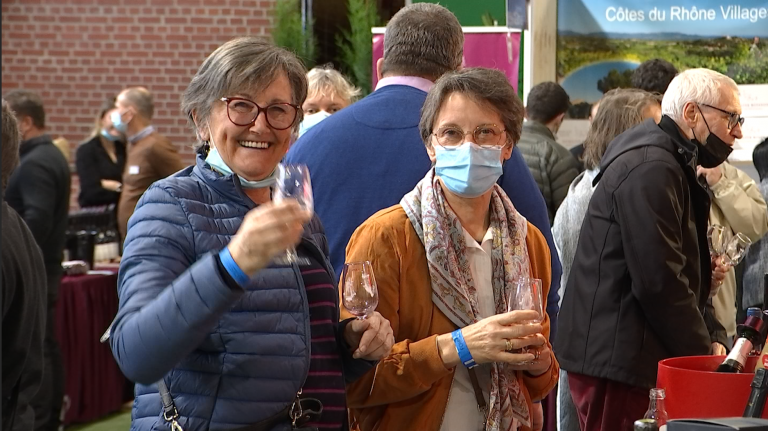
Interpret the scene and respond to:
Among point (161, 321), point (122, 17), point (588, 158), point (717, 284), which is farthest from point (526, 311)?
point (122, 17)

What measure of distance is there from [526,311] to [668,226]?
1.10 meters

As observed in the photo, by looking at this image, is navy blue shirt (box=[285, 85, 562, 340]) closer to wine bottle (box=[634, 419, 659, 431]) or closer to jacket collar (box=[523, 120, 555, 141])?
wine bottle (box=[634, 419, 659, 431])

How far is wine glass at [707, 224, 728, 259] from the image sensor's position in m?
3.01

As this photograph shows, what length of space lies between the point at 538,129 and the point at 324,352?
375cm

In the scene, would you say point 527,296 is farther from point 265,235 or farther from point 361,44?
point 361,44

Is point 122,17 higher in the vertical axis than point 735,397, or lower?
higher

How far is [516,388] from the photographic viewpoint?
231cm

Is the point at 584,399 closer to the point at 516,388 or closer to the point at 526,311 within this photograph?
the point at 516,388

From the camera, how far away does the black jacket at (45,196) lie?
532cm

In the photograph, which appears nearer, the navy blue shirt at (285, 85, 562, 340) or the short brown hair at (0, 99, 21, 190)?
the navy blue shirt at (285, 85, 562, 340)

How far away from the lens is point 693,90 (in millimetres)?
3344

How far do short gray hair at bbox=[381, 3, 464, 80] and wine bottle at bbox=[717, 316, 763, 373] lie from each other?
1265mm

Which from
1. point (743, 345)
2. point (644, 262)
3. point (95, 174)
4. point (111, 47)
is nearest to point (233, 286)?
point (743, 345)

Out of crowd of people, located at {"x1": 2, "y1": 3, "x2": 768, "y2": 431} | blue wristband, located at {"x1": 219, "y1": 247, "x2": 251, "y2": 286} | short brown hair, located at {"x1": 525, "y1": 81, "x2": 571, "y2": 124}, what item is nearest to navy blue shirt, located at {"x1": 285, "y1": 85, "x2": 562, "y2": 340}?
crowd of people, located at {"x1": 2, "y1": 3, "x2": 768, "y2": 431}
